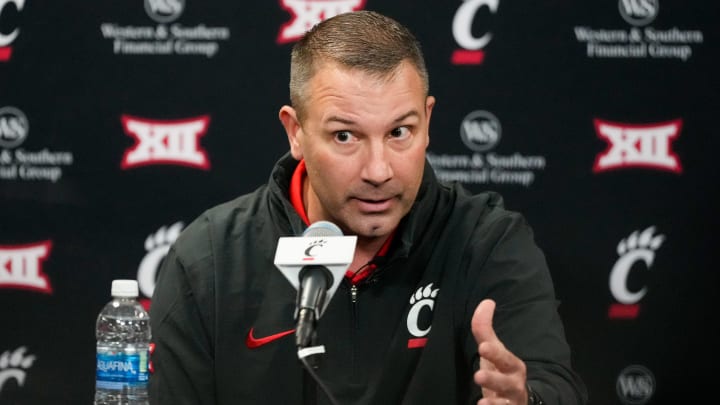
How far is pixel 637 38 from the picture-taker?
3.54 m

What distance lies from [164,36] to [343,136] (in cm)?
139

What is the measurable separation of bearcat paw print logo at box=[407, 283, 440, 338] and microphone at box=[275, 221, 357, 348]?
2.23 ft

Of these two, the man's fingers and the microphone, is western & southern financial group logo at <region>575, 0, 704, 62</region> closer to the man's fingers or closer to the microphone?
the man's fingers

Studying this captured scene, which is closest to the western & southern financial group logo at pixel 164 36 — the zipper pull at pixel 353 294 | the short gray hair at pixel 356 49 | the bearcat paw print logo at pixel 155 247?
the bearcat paw print logo at pixel 155 247

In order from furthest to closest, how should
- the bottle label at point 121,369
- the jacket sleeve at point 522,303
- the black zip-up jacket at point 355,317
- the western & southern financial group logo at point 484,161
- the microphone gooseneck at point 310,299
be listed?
the western & southern financial group logo at point 484,161 → the black zip-up jacket at point 355,317 → the jacket sleeve at point 522,303 → the bottle label at point 121,369 → the microphone gooseneck at point 310,299

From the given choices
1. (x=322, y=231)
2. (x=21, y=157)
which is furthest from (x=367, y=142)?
(x=21, y=157)

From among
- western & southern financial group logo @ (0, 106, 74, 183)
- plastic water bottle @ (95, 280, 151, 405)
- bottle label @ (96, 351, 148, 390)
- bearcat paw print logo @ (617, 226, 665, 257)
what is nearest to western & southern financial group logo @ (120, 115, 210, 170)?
western & southern financial group logo @ (0, 106, 74, 183)

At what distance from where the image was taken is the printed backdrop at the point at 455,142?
3.53 metres

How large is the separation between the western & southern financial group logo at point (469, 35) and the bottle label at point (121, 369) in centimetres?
195

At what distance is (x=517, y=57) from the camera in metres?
3.53

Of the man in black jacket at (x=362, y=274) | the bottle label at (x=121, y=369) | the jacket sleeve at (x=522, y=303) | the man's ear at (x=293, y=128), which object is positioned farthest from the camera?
the man's ear at (x=293, y=128)

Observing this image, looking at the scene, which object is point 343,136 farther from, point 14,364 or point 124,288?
point 14,364

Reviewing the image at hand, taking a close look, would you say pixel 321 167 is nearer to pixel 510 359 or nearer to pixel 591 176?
pixel 510 359

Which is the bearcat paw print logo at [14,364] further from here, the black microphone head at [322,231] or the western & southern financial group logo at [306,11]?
the black microphone head at [322,231]
